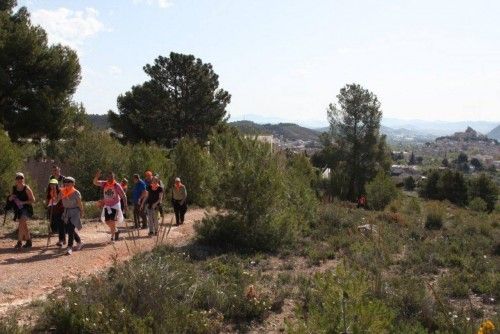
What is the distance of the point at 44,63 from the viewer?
25.3 metres

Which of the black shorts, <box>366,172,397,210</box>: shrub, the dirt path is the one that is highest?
the black shorts

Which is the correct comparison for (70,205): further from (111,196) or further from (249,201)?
(249,201)

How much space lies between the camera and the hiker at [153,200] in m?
13.5

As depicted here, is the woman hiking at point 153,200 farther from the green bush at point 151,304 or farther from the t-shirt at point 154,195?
the green bush at point 151,304

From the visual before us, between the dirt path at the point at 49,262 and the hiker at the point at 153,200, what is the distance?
1.42ft

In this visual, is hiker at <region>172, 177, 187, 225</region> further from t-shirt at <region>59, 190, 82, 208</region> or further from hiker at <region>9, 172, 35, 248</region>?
hiker at <region>9, 172, 35, 248</region>

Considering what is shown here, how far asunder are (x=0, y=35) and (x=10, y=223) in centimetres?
1311

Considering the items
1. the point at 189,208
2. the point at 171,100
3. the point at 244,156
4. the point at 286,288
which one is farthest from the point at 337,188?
the point at 286,288

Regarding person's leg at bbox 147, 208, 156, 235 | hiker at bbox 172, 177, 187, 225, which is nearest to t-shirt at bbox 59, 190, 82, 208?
person's leg at bbox 147, 208, 156, 235

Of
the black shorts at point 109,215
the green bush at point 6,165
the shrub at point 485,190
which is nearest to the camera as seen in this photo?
the black shorts at point 109,215

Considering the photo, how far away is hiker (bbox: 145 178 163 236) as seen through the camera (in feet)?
44.2

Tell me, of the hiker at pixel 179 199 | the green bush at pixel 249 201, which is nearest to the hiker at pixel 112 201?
the green bush at pixel 249 201

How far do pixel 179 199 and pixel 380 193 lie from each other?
18180 millimetres

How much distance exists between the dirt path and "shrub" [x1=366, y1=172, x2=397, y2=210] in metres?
18.4
